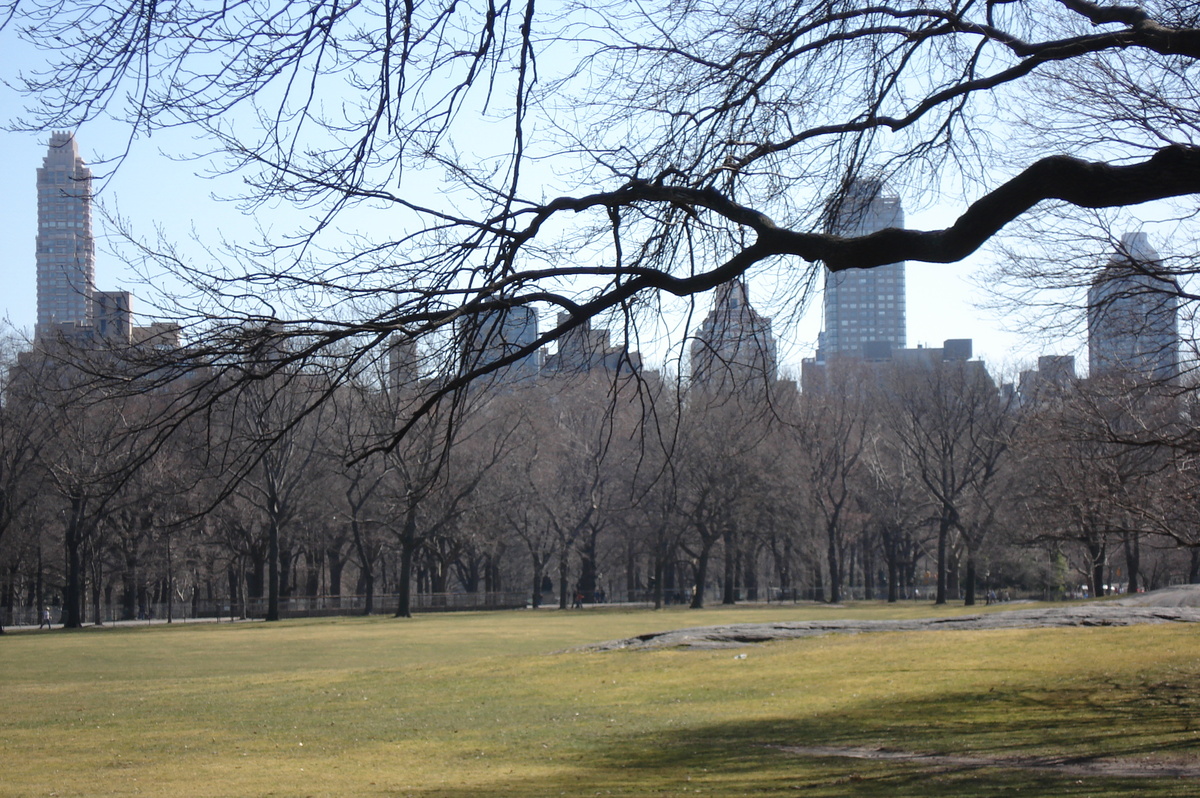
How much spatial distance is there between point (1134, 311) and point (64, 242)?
39.8 feet

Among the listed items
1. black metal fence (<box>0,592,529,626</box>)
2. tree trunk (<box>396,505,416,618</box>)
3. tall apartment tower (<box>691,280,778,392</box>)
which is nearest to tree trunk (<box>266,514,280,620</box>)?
black metal fence (<box>0,592,529,626</box>)

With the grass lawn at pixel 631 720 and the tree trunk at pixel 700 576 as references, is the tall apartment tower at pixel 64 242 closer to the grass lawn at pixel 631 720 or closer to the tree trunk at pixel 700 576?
the grass lawn at pixel 631 720

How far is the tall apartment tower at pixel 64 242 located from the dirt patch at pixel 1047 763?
27.6ft

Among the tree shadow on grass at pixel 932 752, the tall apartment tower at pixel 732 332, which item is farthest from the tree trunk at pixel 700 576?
the tall apartment tower at pixel 732 332

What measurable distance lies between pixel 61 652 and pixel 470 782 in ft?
89.9

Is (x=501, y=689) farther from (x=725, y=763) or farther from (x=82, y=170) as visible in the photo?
(x=82, y=170)

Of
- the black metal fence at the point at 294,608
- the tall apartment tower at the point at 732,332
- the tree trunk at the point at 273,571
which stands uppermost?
the tall apartment tower at the point at 732,332

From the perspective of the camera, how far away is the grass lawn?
35.1 ft

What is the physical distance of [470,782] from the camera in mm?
11016

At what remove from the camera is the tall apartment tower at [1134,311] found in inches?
512

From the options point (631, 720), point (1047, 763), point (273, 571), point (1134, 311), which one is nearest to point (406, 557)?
point (273, 571)

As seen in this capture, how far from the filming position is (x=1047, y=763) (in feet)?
35.5

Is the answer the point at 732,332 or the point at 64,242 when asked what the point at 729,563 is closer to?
the point at 732,332

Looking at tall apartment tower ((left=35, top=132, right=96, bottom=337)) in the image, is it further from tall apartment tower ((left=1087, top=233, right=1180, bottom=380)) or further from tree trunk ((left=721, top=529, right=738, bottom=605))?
tree trunk ((left=721, top=529, right=738, bottom=605))
